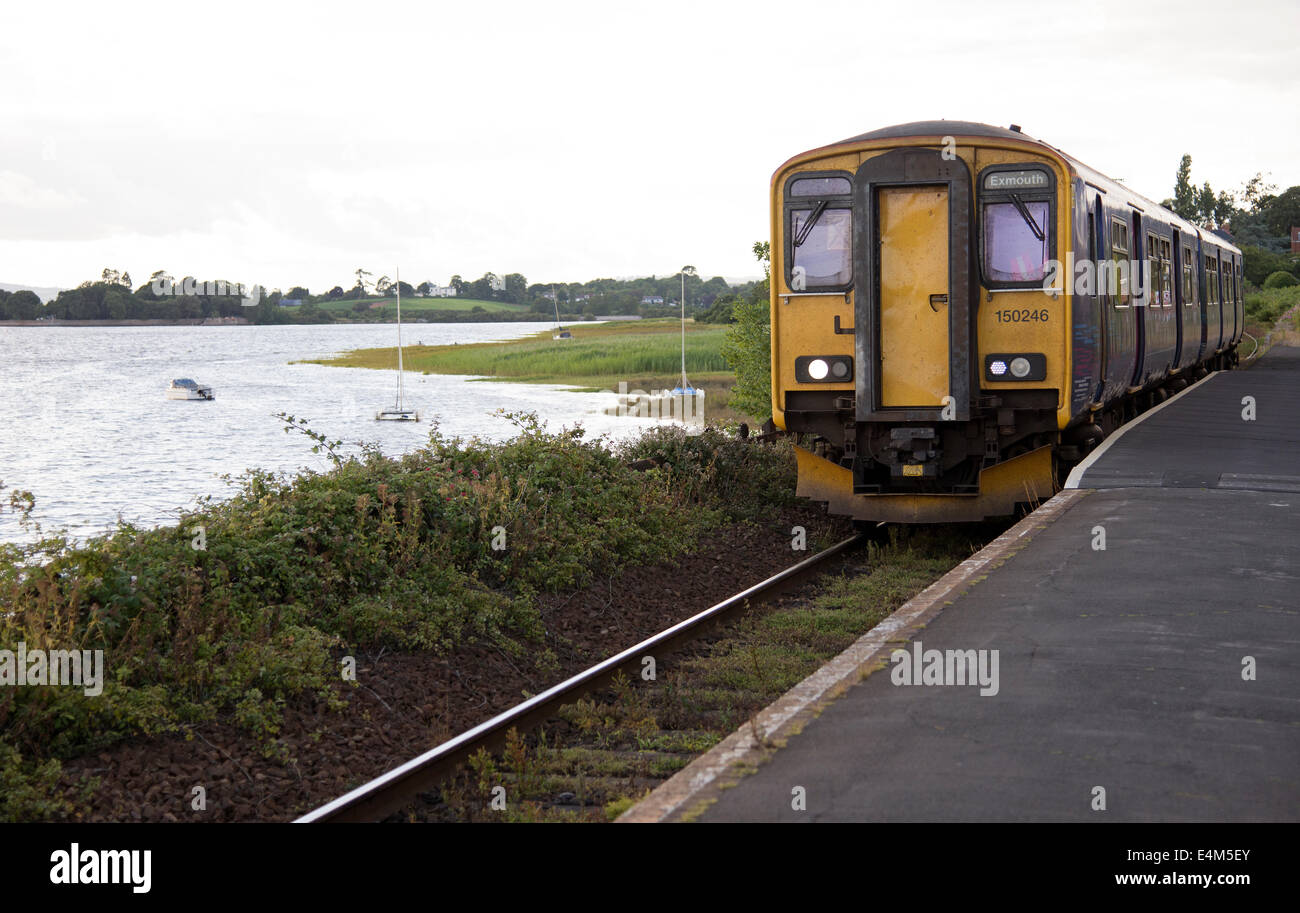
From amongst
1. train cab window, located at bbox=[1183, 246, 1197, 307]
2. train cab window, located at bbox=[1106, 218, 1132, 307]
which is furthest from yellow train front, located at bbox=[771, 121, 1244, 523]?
train cab window, located at bbox=[1183, 246, 1197, 307]

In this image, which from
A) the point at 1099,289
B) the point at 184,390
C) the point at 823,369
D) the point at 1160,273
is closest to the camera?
the point at 823,369

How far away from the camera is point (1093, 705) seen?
552 centimetres

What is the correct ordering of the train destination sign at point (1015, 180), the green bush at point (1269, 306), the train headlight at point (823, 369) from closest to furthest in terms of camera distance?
the train destination sign at point (1015, 180) < the train headlight at point (823, 369) < the green bush at point (1269, 306)

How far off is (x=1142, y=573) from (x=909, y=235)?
5.00 meters

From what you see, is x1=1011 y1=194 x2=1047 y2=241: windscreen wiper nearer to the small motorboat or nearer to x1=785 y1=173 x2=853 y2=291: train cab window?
x1=785 y1=173 x2=853 y2=291: train cab window

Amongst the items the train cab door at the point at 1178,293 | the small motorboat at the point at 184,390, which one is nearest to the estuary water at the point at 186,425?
the small motorboat at the point at 184,390

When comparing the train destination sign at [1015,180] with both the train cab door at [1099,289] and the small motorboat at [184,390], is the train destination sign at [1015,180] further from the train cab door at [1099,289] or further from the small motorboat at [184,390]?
the small motorboat at [184,390]

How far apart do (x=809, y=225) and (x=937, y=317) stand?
1535 mm

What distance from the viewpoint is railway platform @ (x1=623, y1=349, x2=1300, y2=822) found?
177 inches

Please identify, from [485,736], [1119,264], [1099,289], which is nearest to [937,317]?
[1099,289]

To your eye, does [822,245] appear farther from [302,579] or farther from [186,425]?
[186,425]

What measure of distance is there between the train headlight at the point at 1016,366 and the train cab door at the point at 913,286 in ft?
0.98

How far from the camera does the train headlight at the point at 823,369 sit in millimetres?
12602

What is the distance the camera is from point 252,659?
7.90 m
